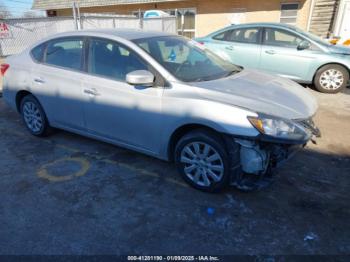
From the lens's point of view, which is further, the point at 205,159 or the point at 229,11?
the point at 229,11

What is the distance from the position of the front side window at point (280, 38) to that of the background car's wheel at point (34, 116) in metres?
5.43

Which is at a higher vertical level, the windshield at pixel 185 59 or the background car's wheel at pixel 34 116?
the windshield at pixel 185 59

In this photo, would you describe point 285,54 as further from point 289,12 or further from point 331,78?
point 289,12

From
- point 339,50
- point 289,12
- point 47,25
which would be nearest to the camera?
point 339,50

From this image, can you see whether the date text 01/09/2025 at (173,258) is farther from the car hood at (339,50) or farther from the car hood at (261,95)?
the car hood at (339,50)

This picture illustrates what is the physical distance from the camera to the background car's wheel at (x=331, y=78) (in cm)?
662

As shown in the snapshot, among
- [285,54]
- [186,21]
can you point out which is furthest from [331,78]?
[186,21]

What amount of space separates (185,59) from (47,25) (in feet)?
36.2

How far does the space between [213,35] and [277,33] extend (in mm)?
1687

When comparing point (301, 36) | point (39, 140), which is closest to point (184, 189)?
point (39, 140)

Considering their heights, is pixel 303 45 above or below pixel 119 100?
above

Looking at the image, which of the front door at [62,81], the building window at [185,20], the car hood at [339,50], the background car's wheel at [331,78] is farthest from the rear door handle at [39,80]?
the building window at [185,20]

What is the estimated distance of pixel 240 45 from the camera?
7.38m

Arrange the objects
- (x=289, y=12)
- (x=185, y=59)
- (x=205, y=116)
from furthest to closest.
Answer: (x=289, y=12) < (x=185, y=59) < (x=205, y=116)
